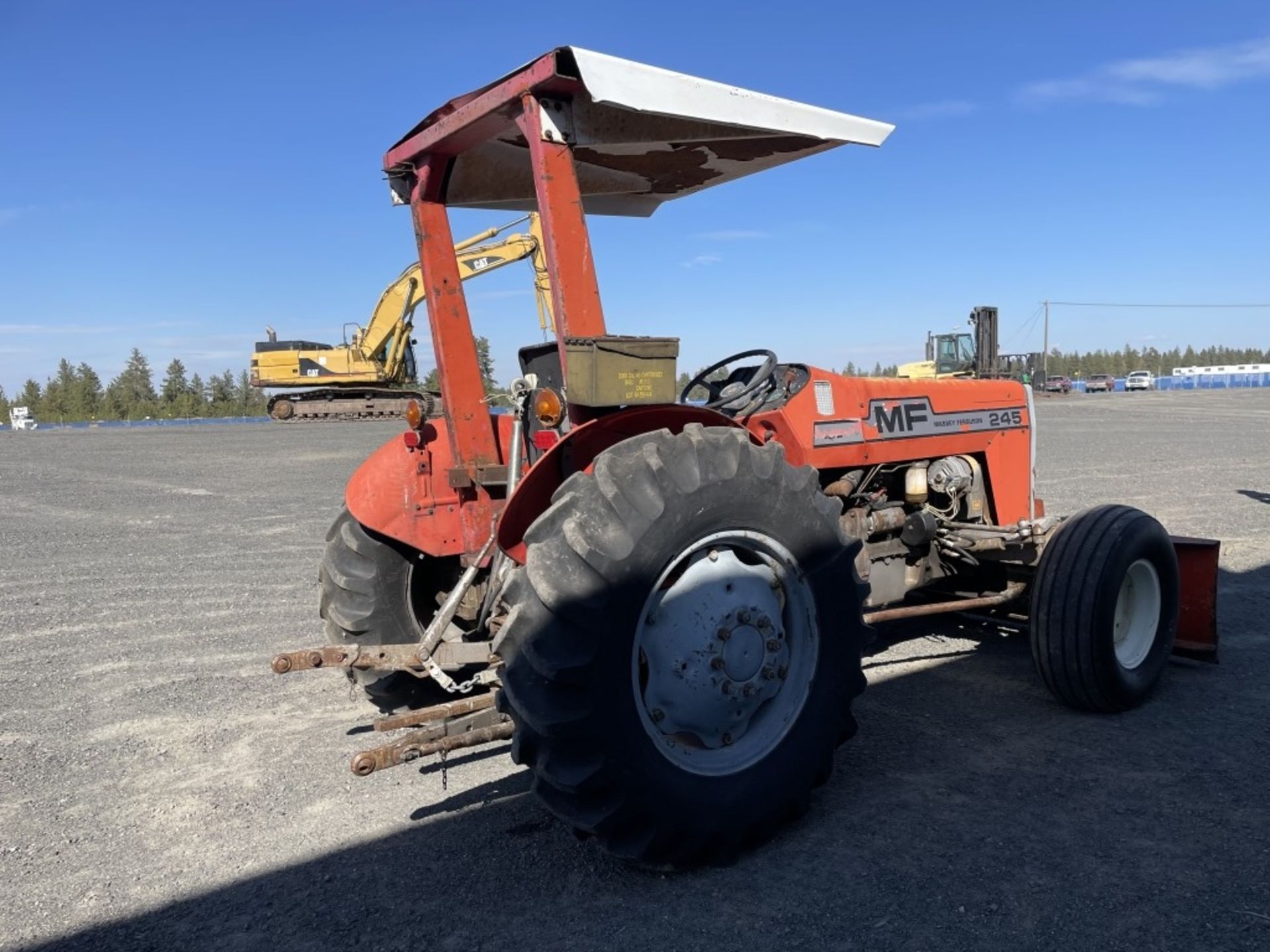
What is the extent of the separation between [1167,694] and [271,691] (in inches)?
181

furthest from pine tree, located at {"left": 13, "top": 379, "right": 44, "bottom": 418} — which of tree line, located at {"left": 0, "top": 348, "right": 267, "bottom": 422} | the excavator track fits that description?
the excavator track

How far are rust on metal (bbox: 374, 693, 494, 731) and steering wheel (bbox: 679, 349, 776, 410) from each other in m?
1.58

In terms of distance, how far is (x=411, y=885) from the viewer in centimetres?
293

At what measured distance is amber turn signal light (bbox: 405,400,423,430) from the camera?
3855 mm

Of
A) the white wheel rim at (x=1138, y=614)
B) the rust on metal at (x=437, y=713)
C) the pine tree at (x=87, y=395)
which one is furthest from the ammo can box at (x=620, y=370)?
the pine tree at (x=87, y=395)

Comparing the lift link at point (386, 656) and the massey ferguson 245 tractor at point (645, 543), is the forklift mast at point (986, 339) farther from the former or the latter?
the lift link at point (386, 656)

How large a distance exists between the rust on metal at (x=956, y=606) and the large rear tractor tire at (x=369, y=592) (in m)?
2.07

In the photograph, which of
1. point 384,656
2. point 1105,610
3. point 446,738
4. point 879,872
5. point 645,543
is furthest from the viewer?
point 1105,610

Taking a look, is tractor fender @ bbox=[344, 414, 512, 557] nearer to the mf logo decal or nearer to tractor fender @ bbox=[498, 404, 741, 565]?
tractor fender @ bbox=[498, 404, 741, 565]

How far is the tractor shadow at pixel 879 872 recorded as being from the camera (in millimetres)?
2629

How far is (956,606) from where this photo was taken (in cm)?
461

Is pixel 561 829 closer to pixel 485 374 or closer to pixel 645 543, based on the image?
pixel 645 543

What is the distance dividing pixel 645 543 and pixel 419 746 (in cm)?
104

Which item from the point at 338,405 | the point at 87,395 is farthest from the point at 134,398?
the point at 338,405
